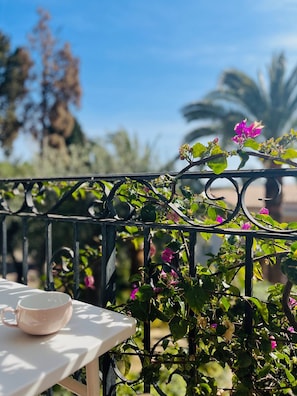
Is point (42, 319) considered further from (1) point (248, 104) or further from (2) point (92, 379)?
(1) point (248, 104)

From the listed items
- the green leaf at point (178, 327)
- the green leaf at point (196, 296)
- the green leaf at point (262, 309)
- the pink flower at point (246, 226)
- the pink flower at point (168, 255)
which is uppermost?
the pink flower at point (246, 226)

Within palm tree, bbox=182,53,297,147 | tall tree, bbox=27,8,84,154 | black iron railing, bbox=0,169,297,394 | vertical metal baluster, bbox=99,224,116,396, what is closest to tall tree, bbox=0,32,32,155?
tall tree, bbox=27,8,84,154

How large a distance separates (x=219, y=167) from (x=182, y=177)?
128 millimetres

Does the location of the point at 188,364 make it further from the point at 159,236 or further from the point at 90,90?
the point at 90,90

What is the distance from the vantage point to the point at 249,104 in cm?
743

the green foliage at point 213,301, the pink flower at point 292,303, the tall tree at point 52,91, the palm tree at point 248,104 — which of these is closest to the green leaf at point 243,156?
the green foliage at point 213,301

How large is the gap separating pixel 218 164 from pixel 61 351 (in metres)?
0.57

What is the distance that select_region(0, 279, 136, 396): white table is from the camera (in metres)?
0.57

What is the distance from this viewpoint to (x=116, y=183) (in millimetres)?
1042

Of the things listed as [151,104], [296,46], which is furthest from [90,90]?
[296,46]

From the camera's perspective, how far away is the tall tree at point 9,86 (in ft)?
41.4

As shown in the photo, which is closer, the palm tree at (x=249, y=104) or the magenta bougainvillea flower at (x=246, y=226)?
the magenta bougainvillea flower at (x=246, y=226)

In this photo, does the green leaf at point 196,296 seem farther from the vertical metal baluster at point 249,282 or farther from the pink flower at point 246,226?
the pink flower at point 246,226

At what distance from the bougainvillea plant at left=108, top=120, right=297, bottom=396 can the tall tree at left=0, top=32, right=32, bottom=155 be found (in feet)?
42.3
